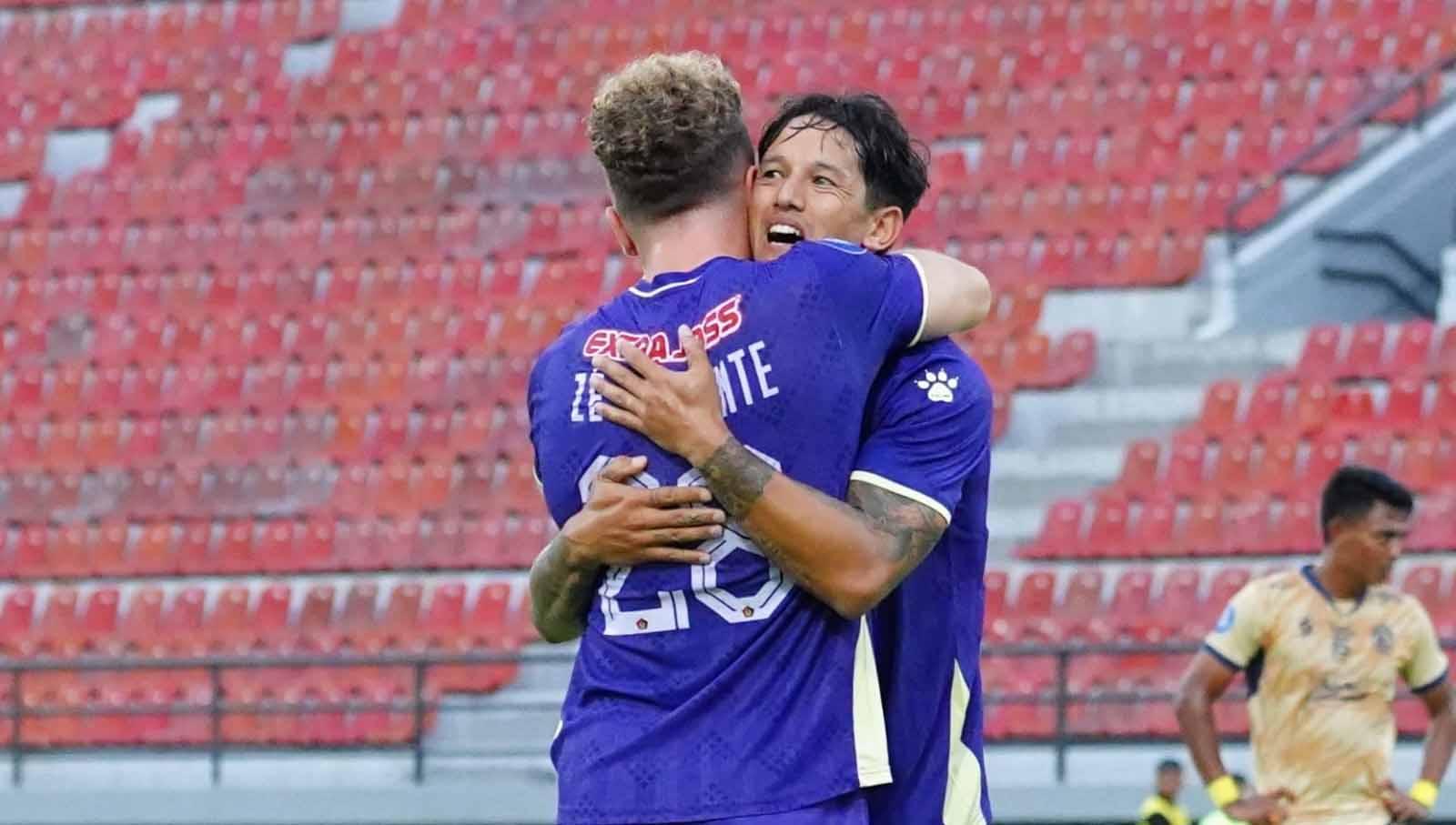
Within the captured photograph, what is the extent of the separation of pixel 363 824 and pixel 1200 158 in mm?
7265

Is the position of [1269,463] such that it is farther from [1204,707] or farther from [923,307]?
[923,307]

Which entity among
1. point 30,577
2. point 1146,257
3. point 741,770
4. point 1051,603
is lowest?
point 30,577

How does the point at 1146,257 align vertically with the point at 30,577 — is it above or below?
above

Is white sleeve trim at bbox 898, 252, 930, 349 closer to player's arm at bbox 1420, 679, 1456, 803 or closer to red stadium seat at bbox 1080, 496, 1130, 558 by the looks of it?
player's arm at bbox 1420, 679, 1456, 803

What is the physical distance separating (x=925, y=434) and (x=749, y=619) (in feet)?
1.10

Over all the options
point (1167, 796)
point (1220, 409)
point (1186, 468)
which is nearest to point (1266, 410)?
point (1220, 409)

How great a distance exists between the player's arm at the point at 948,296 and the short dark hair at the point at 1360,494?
3.68 meters

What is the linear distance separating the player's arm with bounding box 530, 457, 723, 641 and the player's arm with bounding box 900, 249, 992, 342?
1.28 ft

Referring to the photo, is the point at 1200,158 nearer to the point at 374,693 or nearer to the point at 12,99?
the point at 374,693

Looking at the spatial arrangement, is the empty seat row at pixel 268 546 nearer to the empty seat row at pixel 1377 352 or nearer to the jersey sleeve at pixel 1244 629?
the empty seat row at pixel 1377 352

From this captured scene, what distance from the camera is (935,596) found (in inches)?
135

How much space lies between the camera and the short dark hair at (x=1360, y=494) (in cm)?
686

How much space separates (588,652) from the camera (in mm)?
3311

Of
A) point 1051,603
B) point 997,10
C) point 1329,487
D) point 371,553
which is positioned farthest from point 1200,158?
point 1329,487
